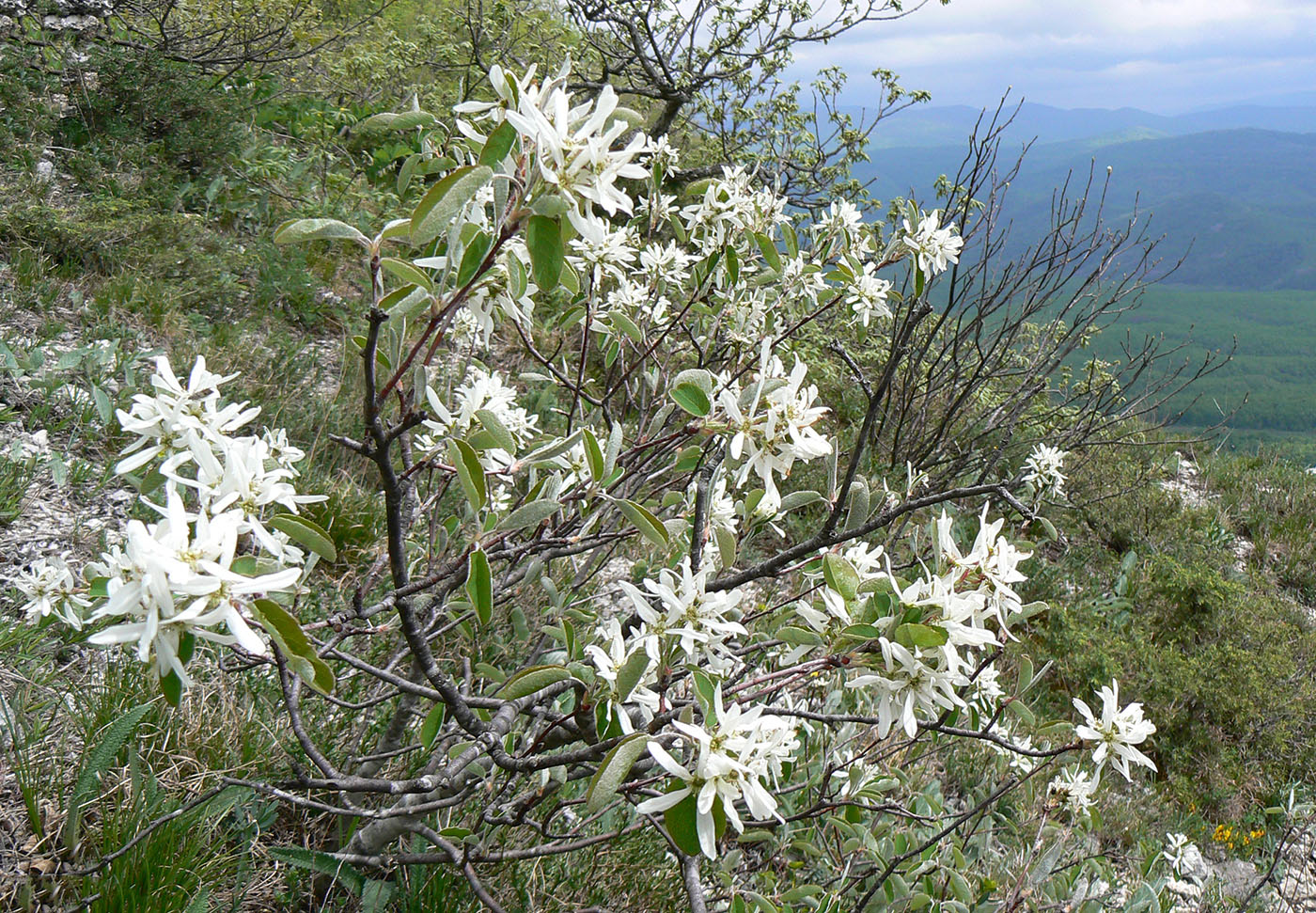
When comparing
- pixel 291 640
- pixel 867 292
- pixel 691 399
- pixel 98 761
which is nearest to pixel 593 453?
pixel 691 399

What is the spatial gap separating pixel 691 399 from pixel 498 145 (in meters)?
0.43

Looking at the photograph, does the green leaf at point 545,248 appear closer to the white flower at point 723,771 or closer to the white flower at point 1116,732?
the white flower at point 723,771

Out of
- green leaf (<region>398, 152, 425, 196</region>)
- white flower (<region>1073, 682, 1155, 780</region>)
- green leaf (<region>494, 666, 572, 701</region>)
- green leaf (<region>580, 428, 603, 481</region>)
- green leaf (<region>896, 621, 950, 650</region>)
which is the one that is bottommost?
white flower (<region>1073, 682, 1155, 780</region>)

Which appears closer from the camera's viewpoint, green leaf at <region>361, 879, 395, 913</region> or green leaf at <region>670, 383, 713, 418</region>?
green leaf at <region>670, 383, 713, 418</region>

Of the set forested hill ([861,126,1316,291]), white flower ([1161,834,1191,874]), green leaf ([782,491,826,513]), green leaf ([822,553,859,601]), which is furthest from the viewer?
forested hill ([861,126,1316,291])

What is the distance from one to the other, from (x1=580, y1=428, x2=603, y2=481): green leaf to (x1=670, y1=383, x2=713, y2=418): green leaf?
139 millimetres

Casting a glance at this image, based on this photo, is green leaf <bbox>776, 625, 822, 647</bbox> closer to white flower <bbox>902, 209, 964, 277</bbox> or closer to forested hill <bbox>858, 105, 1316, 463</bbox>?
white flower <bbox>902, 209, 964, 277</bbox>

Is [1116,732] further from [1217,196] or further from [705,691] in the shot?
[1217,196]

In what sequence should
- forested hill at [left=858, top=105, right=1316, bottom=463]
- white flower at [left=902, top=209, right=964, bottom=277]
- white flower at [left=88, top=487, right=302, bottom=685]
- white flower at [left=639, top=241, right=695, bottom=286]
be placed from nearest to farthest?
1. white flower at [left=88, top=487, right=302, bottom=685]
2. white flower at [left=902, top=209, right=964, bottom=277]
3. white flower at [left=639, top=241, right=695, bottom=286]
4. forested hill at [left=858, top=105, right=1316, bottom=463]

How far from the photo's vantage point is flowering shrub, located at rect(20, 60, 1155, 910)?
0.84 m

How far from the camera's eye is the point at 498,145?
0.82m

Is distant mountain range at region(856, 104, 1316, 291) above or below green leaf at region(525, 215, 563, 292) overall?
below

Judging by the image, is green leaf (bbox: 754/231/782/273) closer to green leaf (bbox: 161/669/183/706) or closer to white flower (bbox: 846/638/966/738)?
white flower (bbox: 846/638/966/738)

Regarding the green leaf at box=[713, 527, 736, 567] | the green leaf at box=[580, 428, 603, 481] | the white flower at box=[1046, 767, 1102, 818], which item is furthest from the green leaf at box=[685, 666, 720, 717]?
the white flower at box=[1046, 767, 1102, 818]
